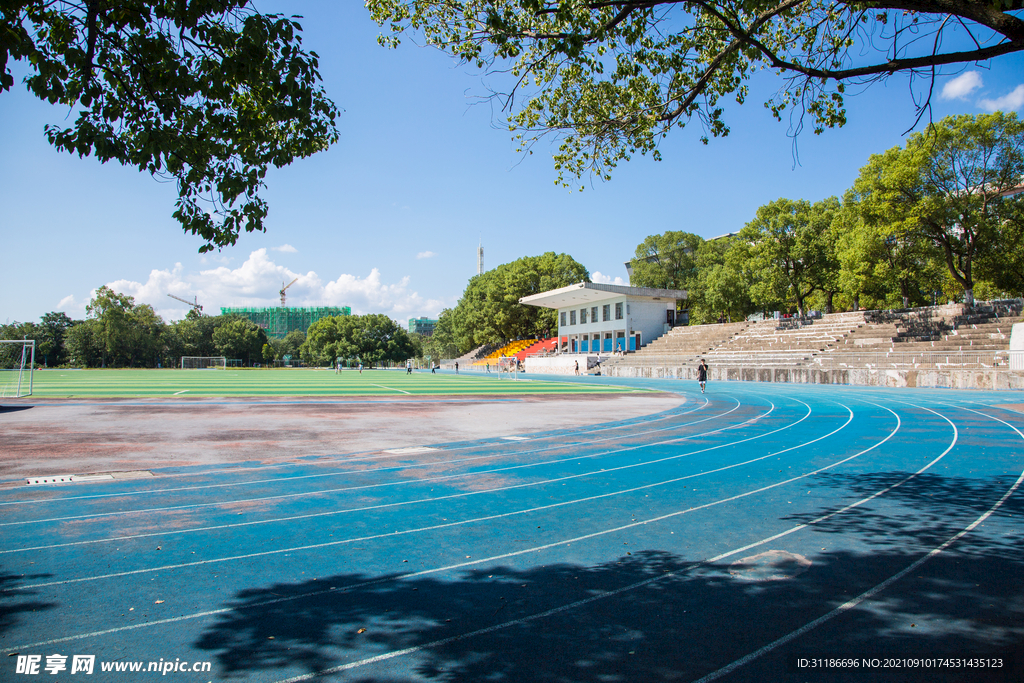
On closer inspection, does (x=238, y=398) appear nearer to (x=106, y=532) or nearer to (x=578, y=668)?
(x=106, y=532)

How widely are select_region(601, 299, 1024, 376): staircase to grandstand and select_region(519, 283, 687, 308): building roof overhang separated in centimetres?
838

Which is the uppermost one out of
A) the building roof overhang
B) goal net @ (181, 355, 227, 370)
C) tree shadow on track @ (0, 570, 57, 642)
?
the building roof overhang

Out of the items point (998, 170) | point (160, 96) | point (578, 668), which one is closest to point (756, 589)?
point (578, 668)

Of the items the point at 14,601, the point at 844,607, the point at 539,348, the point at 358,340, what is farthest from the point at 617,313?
the point at 14,601

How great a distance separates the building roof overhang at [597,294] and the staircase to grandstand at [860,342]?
27.5 ft

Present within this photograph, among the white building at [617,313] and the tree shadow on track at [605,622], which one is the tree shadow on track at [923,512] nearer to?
the tree shadow on track at [605,622]

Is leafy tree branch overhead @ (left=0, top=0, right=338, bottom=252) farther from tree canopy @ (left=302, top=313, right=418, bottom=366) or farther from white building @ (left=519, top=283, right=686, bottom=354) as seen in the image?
tree canopy @ (left=302, top=313, right=418, bottom=366)

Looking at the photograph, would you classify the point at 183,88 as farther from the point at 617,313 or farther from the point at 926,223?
the point at 617,313

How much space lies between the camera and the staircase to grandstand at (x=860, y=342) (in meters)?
29.3

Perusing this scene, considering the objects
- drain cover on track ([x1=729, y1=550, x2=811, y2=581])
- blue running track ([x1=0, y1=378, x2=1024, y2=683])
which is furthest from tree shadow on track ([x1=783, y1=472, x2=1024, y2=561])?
drain cover on track ([x1=729, y1=550, x2=811, y2=581])

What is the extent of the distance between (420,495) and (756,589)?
13.5 feet

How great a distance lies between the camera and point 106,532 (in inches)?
214

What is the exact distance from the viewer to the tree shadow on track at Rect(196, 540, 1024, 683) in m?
3.07

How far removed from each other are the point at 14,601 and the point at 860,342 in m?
40.9
